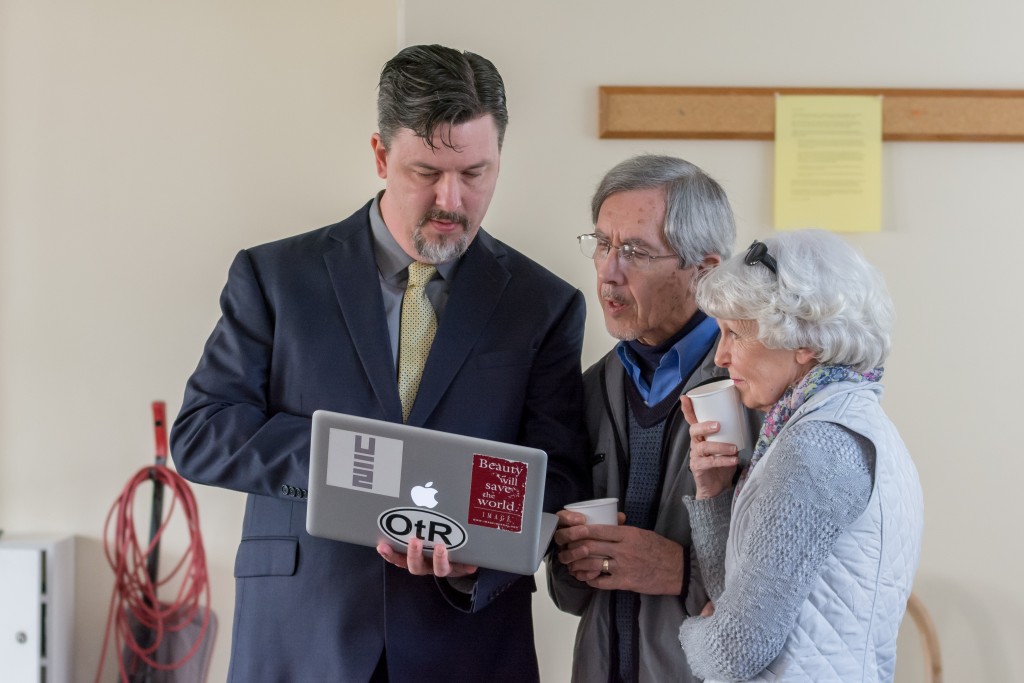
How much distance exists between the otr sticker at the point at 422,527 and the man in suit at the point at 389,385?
0.14m

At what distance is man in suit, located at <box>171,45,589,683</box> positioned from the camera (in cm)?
151

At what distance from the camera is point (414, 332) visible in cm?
161

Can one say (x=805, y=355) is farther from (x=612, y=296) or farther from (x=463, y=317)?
(x=463, y=317)

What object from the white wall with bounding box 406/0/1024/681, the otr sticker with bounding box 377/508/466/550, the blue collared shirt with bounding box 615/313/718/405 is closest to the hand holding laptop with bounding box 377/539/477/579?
the otr sticker with bounding box 377/508/466/550

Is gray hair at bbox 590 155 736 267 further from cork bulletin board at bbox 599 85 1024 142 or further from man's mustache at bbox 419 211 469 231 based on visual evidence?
cork bulletin board at bbox 599 85 1024 142

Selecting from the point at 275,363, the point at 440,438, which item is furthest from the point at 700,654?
the point at 275,363

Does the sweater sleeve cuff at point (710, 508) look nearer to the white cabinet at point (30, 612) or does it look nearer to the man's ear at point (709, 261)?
the man's ear at point (709, 261)

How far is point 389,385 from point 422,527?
288 millimetres

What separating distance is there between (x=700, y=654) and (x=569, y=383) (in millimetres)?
536

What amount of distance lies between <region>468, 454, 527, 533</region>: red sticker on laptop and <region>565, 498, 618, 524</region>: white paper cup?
210 mm

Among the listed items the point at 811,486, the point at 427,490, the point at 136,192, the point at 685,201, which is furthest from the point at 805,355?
the point at 136,192

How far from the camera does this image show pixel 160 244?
2914 millimetres

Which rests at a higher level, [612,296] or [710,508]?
[612,296]

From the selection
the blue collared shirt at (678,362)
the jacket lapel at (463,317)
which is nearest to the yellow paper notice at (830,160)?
the blue collared shirt at (678,362)
